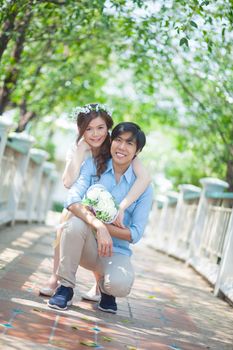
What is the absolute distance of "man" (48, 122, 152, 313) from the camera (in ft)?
16.9

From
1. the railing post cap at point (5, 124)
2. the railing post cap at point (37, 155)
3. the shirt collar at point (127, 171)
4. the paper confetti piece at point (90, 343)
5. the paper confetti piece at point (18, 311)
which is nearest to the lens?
the paper confetti piece at point (90, 343)

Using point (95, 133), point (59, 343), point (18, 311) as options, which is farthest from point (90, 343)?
point (95, 133)

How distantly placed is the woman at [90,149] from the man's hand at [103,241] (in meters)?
0.49

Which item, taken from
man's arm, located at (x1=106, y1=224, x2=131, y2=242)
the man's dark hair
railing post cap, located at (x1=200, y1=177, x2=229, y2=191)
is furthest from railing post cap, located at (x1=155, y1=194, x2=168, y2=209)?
man's arm, located at (x1=106, y1=224, x2=131, y2=242)

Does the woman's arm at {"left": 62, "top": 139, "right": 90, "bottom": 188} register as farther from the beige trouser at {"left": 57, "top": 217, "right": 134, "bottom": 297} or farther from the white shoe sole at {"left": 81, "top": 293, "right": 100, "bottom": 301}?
the white shoe sole at {"left": 81, "top": 293, "right": 100, "bottom": 301}

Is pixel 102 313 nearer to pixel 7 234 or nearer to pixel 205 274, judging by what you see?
pixel 205 274

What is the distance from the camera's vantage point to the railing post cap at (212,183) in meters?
11.2

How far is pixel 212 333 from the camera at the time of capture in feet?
18.4

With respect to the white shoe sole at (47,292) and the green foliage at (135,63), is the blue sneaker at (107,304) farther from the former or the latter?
the green foliage at (135,63)

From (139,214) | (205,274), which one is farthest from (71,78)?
(139,214)

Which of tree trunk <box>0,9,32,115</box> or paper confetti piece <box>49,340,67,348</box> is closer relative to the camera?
paper confetti piece <box>49,340,67,348</box>

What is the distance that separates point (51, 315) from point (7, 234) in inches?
232

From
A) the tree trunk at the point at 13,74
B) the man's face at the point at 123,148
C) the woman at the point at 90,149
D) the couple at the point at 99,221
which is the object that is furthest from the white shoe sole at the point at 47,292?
the tree trunk at the point at 13,74

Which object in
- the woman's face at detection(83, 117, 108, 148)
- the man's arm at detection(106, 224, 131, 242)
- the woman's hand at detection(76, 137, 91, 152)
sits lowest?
the man's arm at detection(106, 224, 131, 242)
